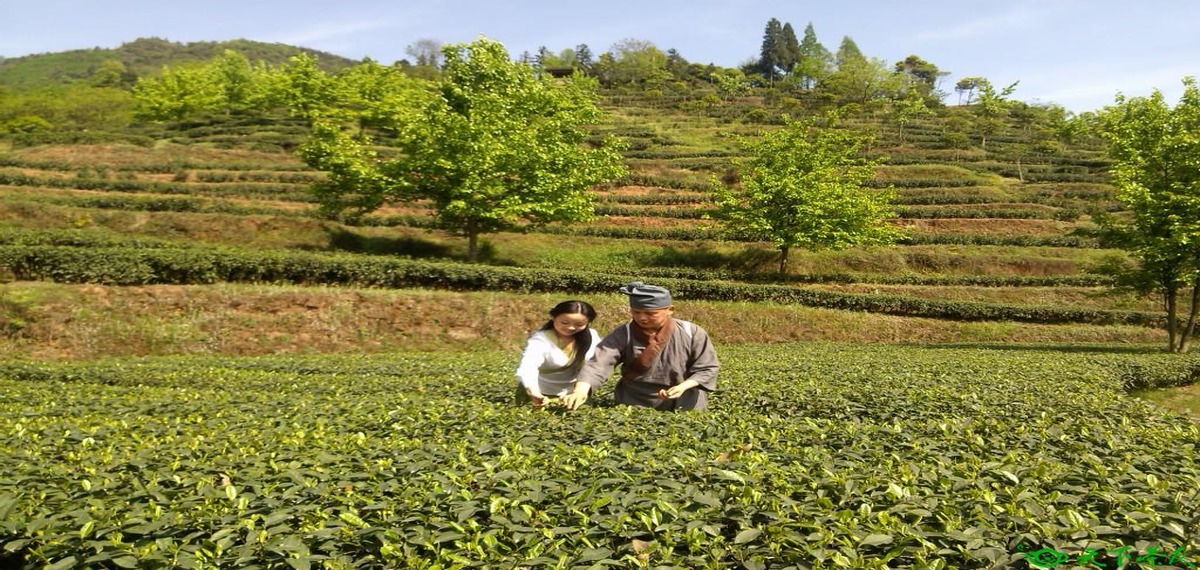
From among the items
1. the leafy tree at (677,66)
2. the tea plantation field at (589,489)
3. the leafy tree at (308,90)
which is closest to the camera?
the tea plantation field at (589,489)

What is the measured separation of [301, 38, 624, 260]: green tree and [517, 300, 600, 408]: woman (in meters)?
20.2

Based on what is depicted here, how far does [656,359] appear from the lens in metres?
6.27

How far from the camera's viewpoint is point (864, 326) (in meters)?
24.5

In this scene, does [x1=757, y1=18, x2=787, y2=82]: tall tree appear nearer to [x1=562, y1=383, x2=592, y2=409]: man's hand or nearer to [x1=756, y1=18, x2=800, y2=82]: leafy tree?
[x1=756, y1=18, x2=800, y2=82]: leafy tree

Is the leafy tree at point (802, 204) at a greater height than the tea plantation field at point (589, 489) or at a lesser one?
greater

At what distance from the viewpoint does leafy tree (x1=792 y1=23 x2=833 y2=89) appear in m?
87.1

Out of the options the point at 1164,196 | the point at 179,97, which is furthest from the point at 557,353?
the point at 179,97

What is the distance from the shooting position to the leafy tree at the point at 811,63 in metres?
87.1

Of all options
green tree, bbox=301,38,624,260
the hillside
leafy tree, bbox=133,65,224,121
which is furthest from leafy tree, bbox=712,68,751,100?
the hillside

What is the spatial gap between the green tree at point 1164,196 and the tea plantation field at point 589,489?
50.1 ft

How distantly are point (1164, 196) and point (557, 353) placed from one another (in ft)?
66.0

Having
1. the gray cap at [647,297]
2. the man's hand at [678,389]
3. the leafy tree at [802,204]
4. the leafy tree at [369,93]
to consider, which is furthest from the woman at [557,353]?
the leafy tree at [369,93]

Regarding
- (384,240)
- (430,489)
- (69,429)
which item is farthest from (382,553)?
(384,240)

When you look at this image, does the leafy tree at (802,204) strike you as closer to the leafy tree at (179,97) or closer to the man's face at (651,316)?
the man's face at (651,316)
